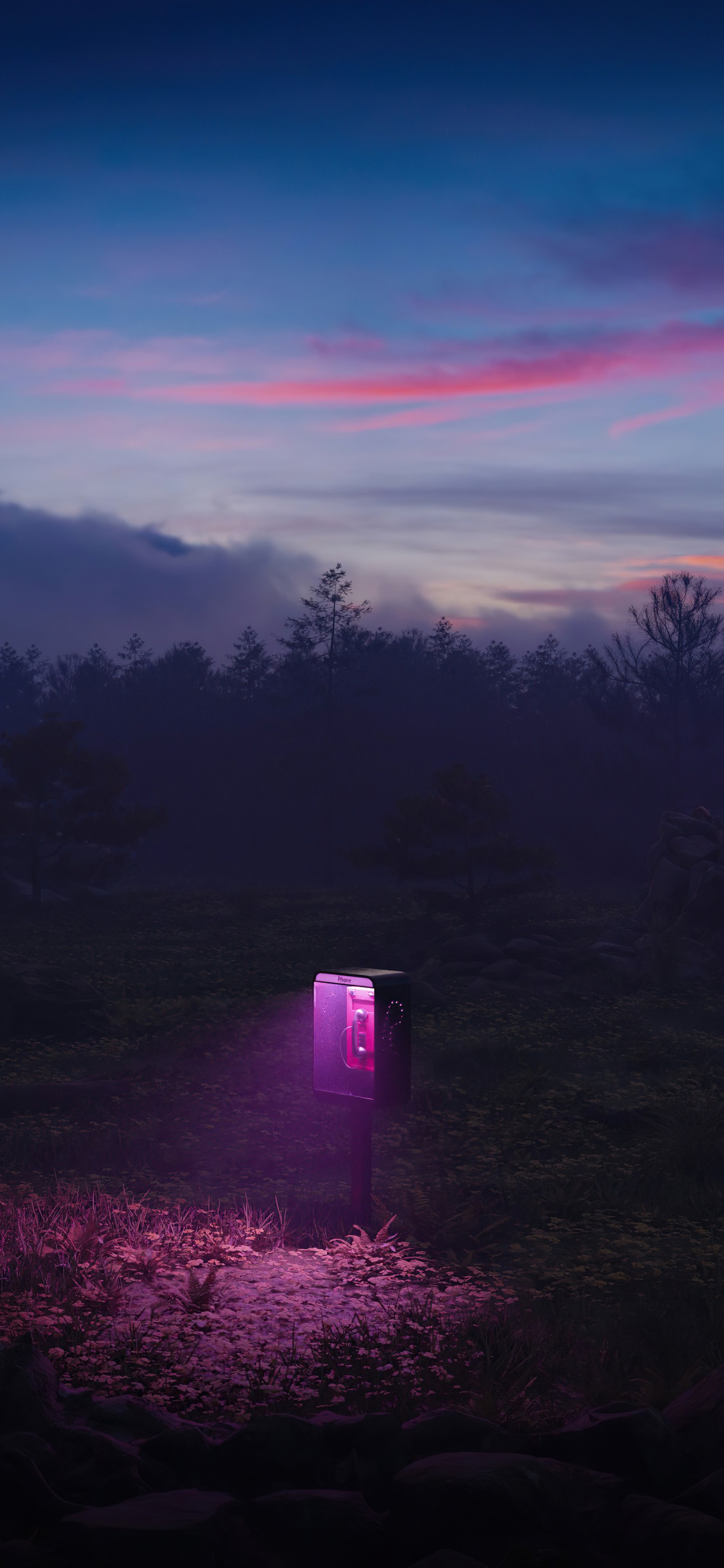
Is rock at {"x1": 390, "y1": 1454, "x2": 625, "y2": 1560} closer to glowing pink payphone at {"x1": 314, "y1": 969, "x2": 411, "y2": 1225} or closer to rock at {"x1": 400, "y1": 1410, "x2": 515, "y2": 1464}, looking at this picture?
rock at {"x1": 400, "y1": 1410, "x2": 515, "y2": 1464}

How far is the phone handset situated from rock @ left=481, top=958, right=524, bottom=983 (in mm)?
11471

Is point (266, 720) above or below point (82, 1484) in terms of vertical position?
above

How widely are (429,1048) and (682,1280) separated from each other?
664 cm

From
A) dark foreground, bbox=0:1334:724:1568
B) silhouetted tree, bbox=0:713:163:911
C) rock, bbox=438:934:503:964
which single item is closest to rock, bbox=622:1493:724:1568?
dark foreground, bbox=0:1334:724:1568

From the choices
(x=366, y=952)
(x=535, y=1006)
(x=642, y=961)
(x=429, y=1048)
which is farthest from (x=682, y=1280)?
(x=366, y=952)

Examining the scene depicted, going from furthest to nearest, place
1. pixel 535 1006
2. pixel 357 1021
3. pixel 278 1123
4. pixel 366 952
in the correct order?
pixel 366 952
pixel 535 1006
pixel 278 1123
pixel 357 1021

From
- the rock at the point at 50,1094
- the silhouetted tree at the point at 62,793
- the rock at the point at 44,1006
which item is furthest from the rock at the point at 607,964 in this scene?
the silhouetted tree at the point at 62,793

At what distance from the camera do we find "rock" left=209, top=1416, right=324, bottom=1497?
3668mm

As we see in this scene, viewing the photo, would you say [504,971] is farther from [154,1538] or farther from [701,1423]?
[154,1538]

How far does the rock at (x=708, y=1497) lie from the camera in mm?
3338

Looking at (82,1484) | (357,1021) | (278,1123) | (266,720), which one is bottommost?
(278,1123)

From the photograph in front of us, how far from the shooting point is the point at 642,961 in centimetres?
1836

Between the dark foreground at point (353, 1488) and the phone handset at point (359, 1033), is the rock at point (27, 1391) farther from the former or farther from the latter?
the phone handset at point (359, 1033)

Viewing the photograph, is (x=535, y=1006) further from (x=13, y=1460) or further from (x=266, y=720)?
(x=266, y=720)
